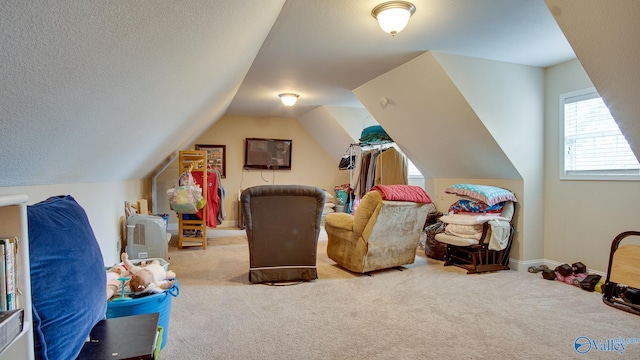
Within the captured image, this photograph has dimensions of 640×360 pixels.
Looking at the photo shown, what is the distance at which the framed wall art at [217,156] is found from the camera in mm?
7236

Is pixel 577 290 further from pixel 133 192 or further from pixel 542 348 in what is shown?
pixel 133 192

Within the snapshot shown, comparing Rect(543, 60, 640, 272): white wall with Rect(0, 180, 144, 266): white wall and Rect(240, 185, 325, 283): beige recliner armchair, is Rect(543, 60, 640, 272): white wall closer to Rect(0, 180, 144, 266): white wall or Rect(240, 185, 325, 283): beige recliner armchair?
Rect(240, 185, 325, 283): beige recliner armchair

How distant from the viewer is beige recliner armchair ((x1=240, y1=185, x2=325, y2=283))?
3268 millimetres

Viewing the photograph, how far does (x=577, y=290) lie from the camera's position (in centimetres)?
327

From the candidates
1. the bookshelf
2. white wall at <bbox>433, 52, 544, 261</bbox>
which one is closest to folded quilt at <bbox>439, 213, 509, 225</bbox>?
white wall at <bbox>433, 52, 544, 261</bbox>

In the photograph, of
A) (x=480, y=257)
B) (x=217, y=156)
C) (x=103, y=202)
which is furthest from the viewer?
(x=217, y=156)

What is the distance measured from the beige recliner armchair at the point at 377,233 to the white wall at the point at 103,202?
2150mm

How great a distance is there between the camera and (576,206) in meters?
3.75

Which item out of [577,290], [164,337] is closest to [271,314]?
[164,337]

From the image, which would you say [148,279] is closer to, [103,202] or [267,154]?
[103,202]

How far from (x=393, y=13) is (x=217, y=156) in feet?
17.9

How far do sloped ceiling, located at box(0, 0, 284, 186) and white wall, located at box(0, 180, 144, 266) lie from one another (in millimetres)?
68

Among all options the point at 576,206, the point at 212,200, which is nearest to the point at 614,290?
the point at 576,206

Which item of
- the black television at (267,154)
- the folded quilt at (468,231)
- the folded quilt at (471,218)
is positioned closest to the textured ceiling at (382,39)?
the folded quilt at (471,218)
